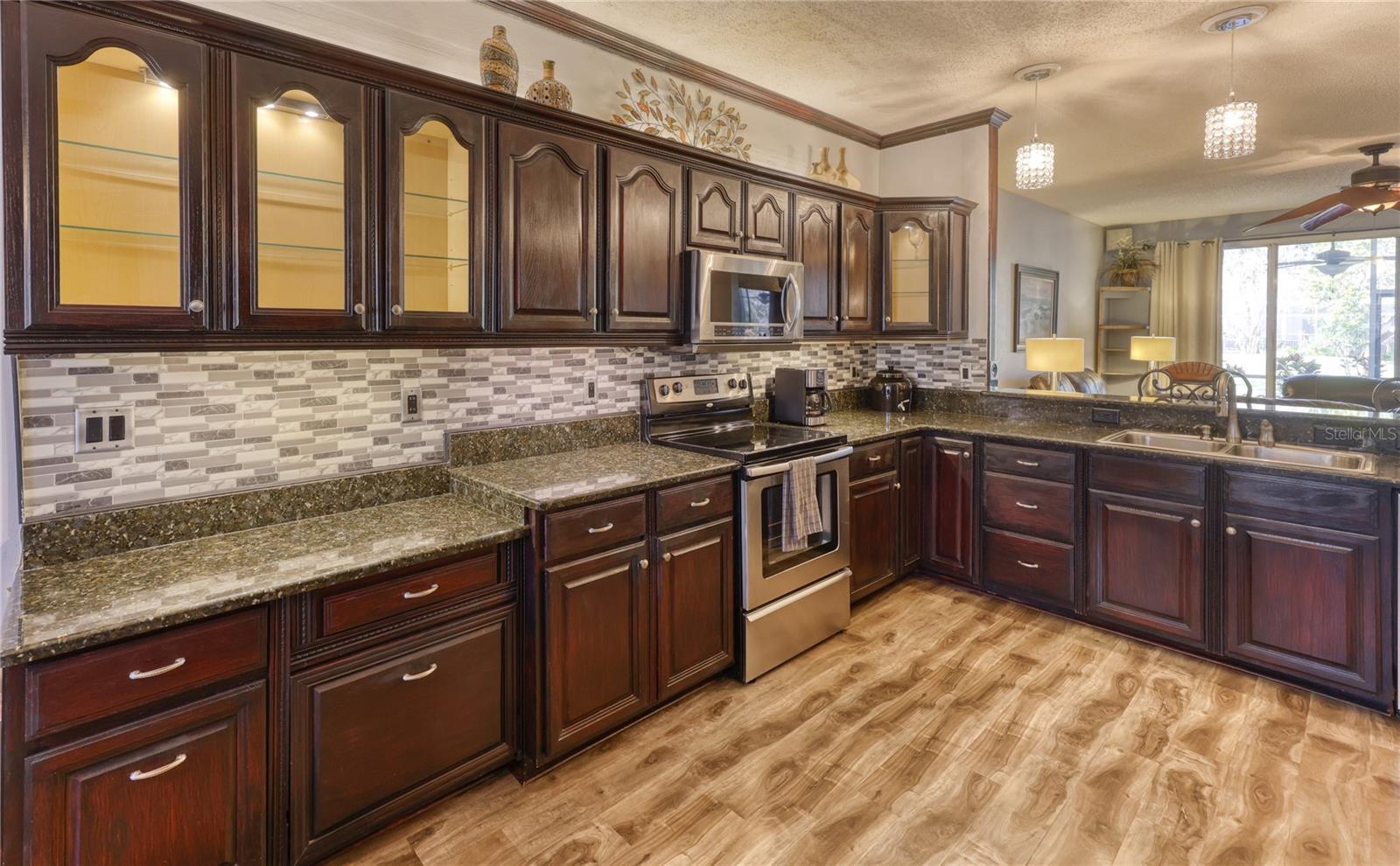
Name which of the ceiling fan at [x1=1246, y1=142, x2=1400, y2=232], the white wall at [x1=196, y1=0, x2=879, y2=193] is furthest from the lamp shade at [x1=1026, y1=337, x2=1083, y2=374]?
the white wall at [x1=196, y1=0, x2=879, y2=193]

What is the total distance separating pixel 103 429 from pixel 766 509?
7.09 feet

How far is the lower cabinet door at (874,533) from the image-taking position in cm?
341

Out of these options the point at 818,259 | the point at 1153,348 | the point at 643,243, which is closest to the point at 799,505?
the point at 643,243

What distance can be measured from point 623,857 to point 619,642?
26.2 inches

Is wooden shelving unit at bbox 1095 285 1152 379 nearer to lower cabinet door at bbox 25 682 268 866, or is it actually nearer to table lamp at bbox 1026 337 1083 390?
table lamp at bbox 1026 337 1083 390

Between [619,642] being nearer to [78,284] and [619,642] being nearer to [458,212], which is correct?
[458,212]

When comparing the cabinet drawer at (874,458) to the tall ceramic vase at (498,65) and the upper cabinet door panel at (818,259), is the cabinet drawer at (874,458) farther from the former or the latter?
the tall ceramic vase at (498,65)

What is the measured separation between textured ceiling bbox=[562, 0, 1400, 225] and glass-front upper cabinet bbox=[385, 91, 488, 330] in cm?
109

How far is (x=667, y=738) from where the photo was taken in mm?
2414

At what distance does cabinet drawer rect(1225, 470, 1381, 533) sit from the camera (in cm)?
251

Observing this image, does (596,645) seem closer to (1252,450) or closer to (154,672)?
(154,672)

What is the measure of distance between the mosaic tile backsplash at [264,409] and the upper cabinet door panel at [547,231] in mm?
333

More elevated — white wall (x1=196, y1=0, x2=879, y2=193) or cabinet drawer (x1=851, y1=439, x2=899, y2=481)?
white wall (x1=196, y1=0, x2=879, y2=193)

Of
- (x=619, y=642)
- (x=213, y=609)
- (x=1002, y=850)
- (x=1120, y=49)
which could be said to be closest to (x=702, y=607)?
(x=619, y=642)
